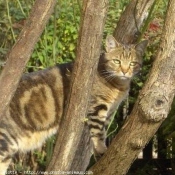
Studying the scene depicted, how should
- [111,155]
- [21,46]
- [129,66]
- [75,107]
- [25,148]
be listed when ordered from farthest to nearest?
[129,66], [25,148], [111,155], [75,107], [21,46]

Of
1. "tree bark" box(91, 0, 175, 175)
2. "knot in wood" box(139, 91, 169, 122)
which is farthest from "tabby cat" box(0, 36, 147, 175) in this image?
"knot in wood" box(139, 91, 169, 122)

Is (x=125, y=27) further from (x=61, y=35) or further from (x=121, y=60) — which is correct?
(x=61, y=35)

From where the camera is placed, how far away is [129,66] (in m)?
4.58

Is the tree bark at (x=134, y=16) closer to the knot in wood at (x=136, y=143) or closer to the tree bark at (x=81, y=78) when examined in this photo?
the tree bark at (x=81, y=78)

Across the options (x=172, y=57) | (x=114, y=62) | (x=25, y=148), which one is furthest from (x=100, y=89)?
(x=172, y=57)

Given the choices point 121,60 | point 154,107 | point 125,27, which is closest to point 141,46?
point 121,60

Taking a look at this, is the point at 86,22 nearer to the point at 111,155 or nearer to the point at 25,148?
the point at 111,155

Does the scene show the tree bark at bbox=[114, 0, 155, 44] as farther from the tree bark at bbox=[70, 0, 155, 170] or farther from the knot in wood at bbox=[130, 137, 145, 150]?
the knot in wood at bbox=[130, 137, 145, 150]

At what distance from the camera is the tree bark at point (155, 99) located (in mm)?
2867

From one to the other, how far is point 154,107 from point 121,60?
1.77 m

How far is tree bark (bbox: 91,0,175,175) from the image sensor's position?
9.41 ft

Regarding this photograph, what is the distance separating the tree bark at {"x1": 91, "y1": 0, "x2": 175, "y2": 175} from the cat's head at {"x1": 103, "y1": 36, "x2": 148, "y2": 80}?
1.49 m

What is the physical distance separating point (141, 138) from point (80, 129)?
328 millimetres

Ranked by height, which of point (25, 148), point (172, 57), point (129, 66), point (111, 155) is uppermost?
point (172, 57)
